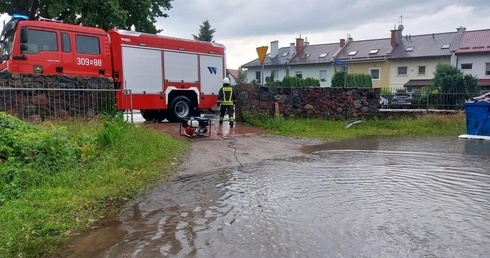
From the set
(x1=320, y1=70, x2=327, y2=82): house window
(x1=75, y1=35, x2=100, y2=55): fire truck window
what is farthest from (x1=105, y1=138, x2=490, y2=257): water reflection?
(x1=320, y1=70, x2=327, y2=82): house window

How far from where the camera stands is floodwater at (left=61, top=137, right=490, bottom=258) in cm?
399

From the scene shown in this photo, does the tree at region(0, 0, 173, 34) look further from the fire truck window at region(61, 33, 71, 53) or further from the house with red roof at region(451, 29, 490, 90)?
the house with red roof at region(451, 29, 490, 90)

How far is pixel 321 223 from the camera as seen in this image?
15.4 ft

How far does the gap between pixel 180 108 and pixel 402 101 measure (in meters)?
10.7

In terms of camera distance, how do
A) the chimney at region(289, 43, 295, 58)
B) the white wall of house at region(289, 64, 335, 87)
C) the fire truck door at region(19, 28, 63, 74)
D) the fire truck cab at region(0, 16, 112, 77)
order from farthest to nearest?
the chimney at region(289, 43, 295, 58), the white wall of house at region(289, 64, 335, 87), the fire truck door at region(19, 28, 63, 74), the fire truck cab at region(0, 16, 112, 77)

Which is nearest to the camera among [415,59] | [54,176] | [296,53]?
[54,176]

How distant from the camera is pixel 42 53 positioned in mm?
11453

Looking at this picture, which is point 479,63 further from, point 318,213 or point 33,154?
point 33,154

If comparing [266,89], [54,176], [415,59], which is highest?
[415,59]

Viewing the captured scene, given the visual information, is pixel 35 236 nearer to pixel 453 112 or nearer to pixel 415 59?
pixel 453 112

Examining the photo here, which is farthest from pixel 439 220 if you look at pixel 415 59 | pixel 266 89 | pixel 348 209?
pixel 415 59

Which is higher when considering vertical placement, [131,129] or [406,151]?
[131,129]

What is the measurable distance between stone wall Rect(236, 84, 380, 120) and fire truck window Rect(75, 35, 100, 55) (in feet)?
17.5

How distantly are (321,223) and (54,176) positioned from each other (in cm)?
394
